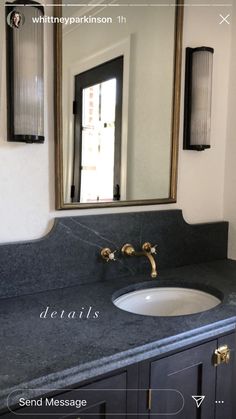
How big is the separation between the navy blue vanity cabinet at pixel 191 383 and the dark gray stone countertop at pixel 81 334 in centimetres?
5

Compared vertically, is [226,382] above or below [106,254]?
below

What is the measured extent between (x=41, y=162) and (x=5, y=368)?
734mm

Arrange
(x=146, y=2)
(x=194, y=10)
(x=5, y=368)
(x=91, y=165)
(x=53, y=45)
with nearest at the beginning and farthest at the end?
(x=5, y=368), (x=53, y=45), (x=91, y=165), (x=146, y=2), (x=194, y=10)

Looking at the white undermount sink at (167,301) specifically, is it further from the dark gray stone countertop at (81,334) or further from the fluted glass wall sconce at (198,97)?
the fluted glass wall sconce at (198,97)

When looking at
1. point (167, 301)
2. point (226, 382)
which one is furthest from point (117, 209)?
point (226, 382)

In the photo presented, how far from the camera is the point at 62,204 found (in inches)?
56.1

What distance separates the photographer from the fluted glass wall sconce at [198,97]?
1725 mm

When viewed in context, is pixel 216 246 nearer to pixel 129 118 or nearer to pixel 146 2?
pixel 129 118

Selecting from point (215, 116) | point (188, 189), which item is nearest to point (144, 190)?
point (188, 189)

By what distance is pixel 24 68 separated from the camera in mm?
1253

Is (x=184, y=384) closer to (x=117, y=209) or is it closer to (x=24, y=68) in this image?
(x=117, y=209)

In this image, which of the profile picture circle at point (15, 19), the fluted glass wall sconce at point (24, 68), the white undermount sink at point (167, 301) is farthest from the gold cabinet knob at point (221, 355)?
the profile picture circle at point (15, 19)

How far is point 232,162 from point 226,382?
1066mm

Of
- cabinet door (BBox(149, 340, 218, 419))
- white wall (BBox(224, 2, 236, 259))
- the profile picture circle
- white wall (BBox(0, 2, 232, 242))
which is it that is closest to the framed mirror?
white wall (BBox(0, 2, 232, 242))
